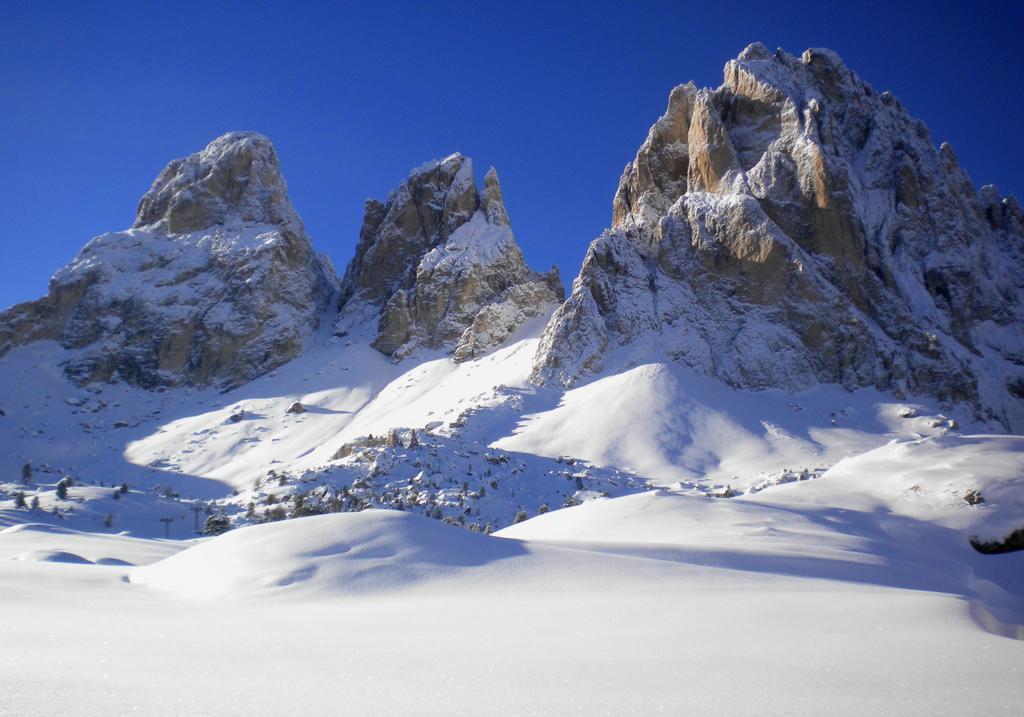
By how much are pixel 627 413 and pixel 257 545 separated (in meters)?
29.2

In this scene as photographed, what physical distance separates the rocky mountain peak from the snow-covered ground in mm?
48797

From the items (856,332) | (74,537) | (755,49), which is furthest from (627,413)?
(755,49)

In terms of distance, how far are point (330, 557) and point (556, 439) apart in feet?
90.1

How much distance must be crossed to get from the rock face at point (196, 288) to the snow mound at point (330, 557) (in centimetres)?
5823

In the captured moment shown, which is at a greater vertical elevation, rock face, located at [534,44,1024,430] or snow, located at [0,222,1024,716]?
rock face, located at [534,44,1024,430]

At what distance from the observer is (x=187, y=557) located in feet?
35.2

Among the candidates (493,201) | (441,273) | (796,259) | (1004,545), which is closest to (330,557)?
(1004,545)

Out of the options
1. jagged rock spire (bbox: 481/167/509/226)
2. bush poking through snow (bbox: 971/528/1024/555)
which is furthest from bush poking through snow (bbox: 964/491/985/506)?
jagged rock spire (bbox: 481/167/509/226)

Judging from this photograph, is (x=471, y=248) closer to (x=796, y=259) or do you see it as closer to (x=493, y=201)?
(x=493, y=201)

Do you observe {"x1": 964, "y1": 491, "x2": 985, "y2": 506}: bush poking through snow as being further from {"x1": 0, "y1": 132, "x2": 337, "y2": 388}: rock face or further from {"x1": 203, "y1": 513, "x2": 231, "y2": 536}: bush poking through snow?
{"x1": 0, "y1": 132, "x2": 337, "y2": 388}: rock face

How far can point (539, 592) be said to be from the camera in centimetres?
771

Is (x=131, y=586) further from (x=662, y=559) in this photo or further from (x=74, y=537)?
(x=74, y=537)

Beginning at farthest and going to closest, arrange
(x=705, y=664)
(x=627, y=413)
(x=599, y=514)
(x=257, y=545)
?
(x=627, y=413) < (x=599, y=514) < (x=257, y=545) < (x=705, y=664)

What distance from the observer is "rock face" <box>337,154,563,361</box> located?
202 feet
